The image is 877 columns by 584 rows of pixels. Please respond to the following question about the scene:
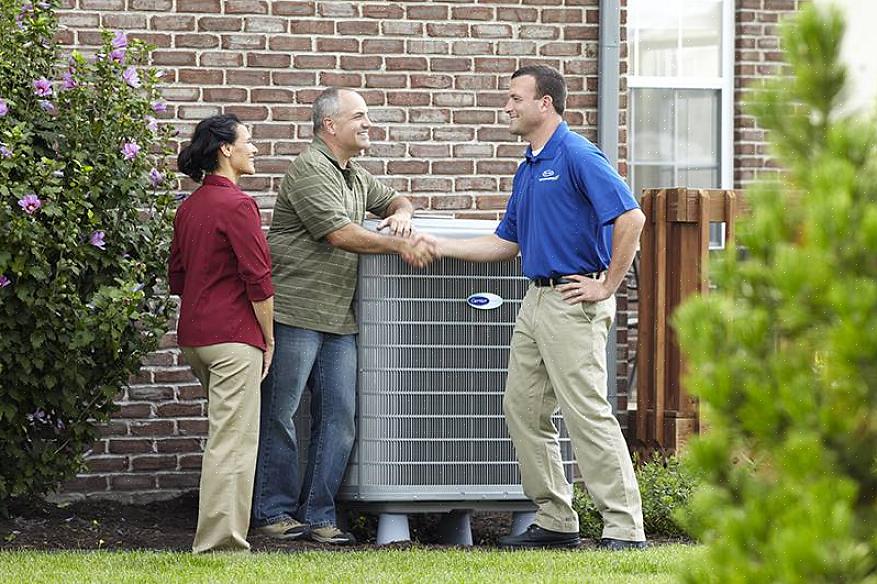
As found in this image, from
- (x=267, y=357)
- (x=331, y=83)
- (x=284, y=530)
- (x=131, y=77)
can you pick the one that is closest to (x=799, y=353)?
(x=267, y=357)

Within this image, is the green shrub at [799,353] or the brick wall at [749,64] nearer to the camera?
the green shrub at [799,353]

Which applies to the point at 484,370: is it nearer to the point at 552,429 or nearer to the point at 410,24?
the point at 552,429

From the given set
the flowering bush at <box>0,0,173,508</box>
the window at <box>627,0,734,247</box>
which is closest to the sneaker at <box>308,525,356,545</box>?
the flowering bush at <box>0,0,173,508</box>

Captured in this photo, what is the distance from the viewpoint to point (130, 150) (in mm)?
6211

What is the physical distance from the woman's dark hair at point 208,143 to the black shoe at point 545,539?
79.6 inches

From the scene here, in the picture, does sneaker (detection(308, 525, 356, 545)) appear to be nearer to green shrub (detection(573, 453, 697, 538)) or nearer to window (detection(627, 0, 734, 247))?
green shrub (detection(573, 453, 697, 538))

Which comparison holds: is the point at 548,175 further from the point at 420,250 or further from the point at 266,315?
the point at 266,315

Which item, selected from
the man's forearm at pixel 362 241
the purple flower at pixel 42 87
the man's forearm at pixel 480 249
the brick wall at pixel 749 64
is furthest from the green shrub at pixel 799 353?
the brick wall at pixel 749 64

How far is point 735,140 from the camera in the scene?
865 centimetres

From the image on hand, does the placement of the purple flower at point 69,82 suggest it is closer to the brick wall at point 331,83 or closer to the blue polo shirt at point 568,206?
the brick wall at point 331,83

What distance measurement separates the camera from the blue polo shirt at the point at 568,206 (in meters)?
5.86

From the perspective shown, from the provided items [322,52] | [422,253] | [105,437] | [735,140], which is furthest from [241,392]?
[735,140]

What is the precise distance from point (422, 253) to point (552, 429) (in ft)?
3.05

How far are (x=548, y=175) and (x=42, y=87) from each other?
84.7 inches
